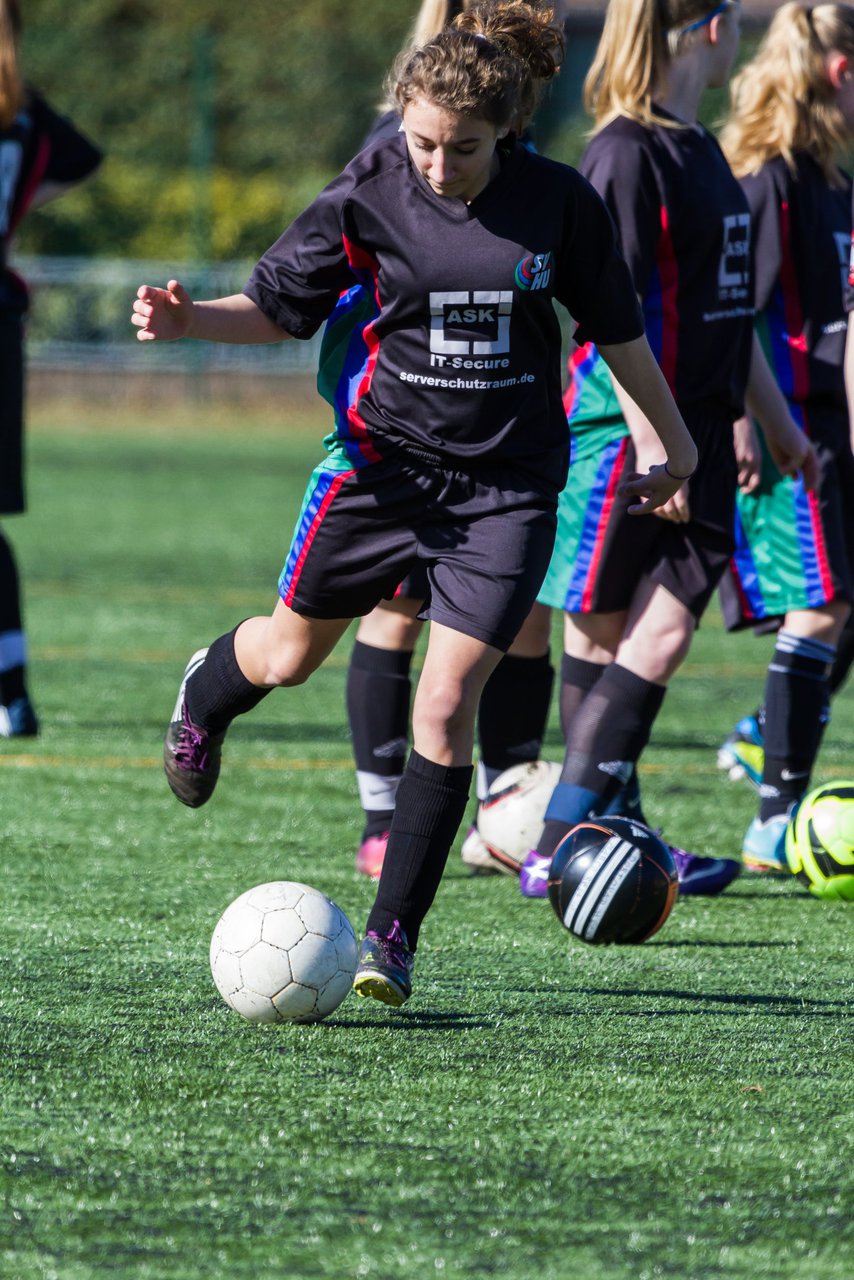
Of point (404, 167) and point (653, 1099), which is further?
point (404, 167)

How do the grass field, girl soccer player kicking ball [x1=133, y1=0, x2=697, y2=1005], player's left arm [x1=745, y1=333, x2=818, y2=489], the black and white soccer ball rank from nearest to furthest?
the grass field, girl soccer player kicking ball [x1=133, y1=0, x2=697, y2=1005], the black and white soccer ball, player's left arm [x1=745, y1=333, x2=818, y2=489]

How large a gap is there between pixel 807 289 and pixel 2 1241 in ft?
11.7

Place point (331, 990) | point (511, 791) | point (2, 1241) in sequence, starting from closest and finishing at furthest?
1. point (2, 1241)
2. point (331, 990)
3. point (511, 791)

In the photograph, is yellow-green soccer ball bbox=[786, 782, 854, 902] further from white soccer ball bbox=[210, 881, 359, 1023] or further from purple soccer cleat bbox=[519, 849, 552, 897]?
white soccer ball bbox=[210, 881, 359, 1023]

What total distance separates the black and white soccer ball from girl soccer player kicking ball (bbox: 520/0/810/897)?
0.45 metres

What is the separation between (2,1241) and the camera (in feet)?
7.50

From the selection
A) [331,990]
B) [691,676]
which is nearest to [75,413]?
[691,676]

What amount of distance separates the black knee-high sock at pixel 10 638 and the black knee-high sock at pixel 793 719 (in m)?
2.60

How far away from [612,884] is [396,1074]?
102cm

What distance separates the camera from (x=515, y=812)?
4.71m

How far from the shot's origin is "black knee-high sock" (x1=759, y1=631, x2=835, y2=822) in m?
5.02

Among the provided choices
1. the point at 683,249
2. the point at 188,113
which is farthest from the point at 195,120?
the point at 683,249

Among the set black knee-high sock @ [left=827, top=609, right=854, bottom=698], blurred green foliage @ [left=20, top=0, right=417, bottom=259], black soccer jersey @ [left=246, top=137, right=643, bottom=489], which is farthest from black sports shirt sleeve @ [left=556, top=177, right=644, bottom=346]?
blurred green foliage @ [left=20, top=0, right=417, bottom=259]

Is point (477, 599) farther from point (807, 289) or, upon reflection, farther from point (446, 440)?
point (807, 289)
